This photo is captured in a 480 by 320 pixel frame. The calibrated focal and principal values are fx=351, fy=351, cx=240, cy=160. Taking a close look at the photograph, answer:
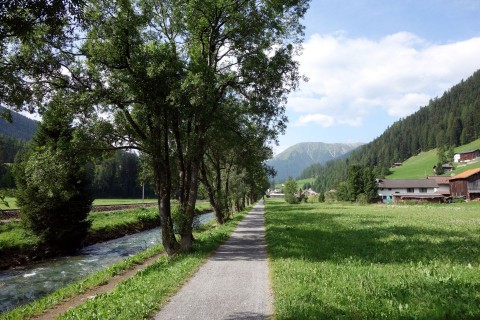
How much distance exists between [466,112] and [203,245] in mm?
202765

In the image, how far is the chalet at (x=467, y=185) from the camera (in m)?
85.9

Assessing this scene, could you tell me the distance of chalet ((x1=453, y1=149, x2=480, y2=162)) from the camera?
150625mm

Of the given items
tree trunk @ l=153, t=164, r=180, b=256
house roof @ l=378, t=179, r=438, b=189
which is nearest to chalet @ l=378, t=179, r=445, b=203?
house roof @ l=378, t=179, r=438, b=189

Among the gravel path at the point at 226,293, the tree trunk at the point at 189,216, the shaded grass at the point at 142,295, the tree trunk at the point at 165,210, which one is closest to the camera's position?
the gravel path at the point at 226,293

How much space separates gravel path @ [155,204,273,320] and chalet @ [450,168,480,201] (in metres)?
90.3

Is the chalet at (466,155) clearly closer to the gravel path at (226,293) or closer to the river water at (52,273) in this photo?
the river water at (52,273)

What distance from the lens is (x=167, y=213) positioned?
17.9 meters

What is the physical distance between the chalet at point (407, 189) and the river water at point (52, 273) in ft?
339

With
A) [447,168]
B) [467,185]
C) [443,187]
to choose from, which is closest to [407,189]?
[443,187]

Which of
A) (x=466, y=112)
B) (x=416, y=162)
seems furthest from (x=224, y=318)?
(x=466, y=112)

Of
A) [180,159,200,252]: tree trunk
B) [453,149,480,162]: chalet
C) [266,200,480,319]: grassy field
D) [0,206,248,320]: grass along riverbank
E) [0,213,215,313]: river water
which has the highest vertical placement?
[453,149,480,162]: chalet

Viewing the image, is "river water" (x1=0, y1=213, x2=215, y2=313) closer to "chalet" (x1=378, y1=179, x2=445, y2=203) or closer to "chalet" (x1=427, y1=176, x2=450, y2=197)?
"chalet" (x1=378, y1=179, x2=445, y2=203)

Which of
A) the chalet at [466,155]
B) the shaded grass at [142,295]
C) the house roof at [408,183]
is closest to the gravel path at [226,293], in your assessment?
the shaded grass at [142,295]

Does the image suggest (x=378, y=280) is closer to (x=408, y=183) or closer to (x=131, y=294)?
(x=131, y=294)
